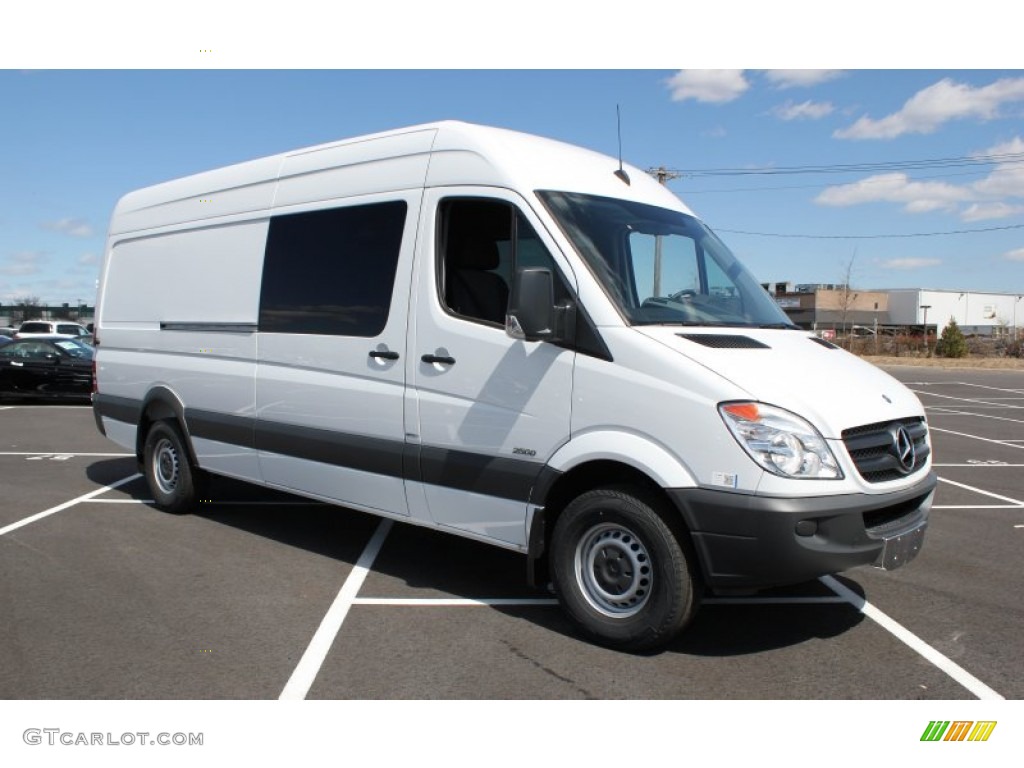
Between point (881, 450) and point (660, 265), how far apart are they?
1.64 meters

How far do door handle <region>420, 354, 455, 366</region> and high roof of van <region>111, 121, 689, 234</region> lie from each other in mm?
1017

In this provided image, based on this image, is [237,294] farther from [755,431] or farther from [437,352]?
[755,431]

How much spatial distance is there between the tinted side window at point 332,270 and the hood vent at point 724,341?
6.47 feet

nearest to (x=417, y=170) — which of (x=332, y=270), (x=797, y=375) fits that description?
(x=332, y=270)

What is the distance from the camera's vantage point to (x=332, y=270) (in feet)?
18.3

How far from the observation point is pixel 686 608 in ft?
13.0

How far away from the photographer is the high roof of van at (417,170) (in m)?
4.71

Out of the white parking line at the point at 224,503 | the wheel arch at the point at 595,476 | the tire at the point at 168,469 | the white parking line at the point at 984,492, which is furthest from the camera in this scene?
A: the white parking line at the point at 984,492

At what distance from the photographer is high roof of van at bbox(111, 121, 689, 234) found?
4.71m

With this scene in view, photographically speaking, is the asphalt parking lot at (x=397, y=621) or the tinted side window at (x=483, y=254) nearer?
the asphalt parking lot at (x=397, y=621)

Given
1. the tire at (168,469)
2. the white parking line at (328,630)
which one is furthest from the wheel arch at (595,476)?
the tire at (168,469)

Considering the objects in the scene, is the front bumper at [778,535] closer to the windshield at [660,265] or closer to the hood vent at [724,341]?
the hood vent at [724,341]

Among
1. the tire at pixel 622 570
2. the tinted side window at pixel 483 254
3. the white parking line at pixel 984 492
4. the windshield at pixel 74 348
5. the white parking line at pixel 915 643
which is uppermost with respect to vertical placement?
the tinted side window at pixel 483 254
